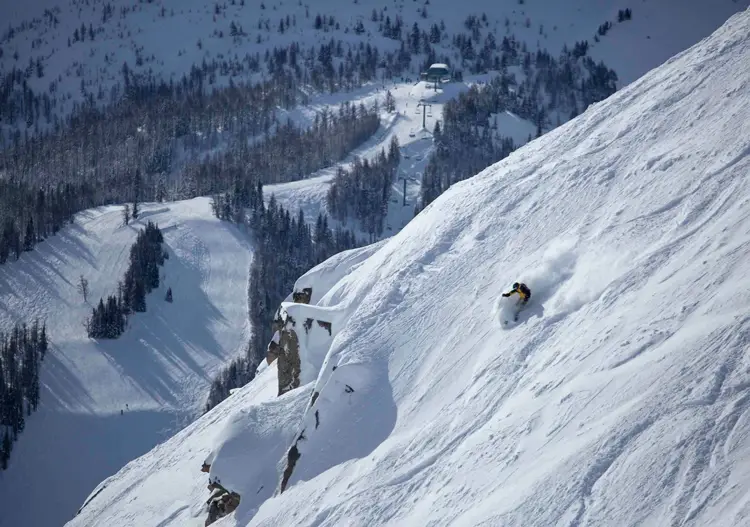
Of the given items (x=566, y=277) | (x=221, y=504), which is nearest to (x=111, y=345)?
(x=221, y=504)

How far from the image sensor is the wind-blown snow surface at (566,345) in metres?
15.0

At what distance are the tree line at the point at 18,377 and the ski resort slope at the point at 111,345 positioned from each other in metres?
1.19

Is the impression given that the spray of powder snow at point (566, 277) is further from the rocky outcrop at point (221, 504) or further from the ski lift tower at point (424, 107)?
the ski lift tower at point (424, 107)

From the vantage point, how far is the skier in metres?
22.4

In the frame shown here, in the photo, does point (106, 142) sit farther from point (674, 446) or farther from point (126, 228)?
point (674, 446)

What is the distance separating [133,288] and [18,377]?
19049 mm

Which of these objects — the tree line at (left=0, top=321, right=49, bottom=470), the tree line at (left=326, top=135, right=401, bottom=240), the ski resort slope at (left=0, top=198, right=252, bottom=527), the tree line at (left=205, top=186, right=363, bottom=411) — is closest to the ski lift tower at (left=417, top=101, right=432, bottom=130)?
the tree line at (left=326, top=135, right=401, bottom=240)

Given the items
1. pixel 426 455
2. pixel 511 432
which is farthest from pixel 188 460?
pixel 511 432

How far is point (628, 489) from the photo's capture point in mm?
14531

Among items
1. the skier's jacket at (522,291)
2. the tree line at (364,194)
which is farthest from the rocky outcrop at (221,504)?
the tree line at (364,194)

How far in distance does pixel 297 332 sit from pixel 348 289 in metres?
2.96

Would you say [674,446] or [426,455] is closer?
[674,446]

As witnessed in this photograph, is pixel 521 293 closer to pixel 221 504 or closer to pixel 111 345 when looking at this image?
pixel 221 504

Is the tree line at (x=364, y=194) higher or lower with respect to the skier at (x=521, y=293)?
lower
